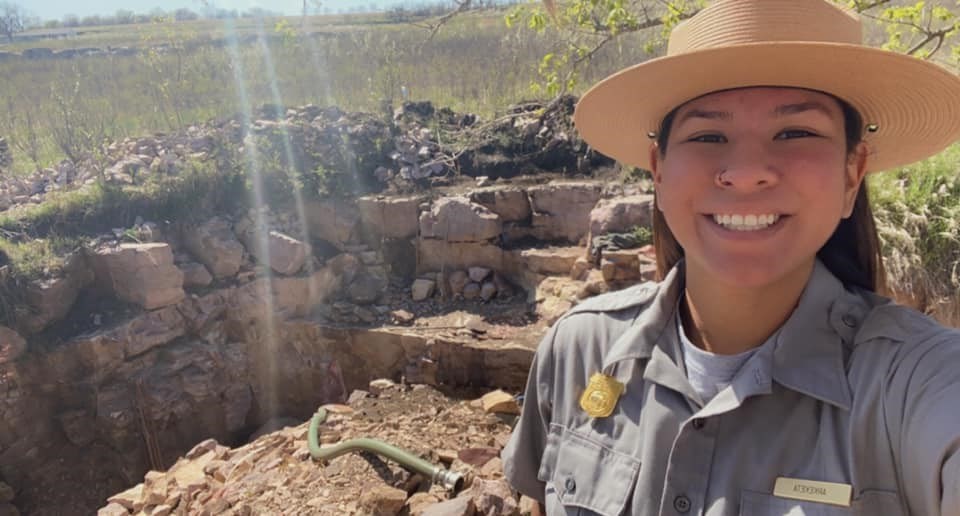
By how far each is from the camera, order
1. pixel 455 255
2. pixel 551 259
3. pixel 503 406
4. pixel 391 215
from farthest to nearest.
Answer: pixel 391 215 < pixel 455 255 < pixel 551 259 < pixel 503 406

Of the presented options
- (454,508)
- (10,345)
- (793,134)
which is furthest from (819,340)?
(10,345)

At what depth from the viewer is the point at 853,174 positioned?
1.10 meters

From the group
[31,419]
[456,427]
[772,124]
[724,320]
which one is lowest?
[31,419]

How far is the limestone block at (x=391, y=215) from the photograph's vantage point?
A: 810cm

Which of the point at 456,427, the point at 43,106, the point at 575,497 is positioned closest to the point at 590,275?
the point at 456,427

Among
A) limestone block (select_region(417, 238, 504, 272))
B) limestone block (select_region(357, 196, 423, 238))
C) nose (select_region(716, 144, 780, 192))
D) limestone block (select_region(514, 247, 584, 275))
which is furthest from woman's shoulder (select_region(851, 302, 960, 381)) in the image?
limestone block (select_region(357, 196, 423, 238))

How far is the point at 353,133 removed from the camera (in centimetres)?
936

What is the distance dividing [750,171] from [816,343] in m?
0.31

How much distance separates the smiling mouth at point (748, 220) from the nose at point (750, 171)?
0.04 m

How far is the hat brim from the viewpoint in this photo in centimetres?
99

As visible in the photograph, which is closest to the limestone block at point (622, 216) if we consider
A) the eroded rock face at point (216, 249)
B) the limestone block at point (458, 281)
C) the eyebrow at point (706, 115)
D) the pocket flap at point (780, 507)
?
the limestone block at point (458, 281)

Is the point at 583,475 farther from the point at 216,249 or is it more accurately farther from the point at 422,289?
the point at 216,249

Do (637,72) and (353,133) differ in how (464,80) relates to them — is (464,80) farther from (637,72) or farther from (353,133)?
(637,72)

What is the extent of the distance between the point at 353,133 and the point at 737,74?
8.84m
